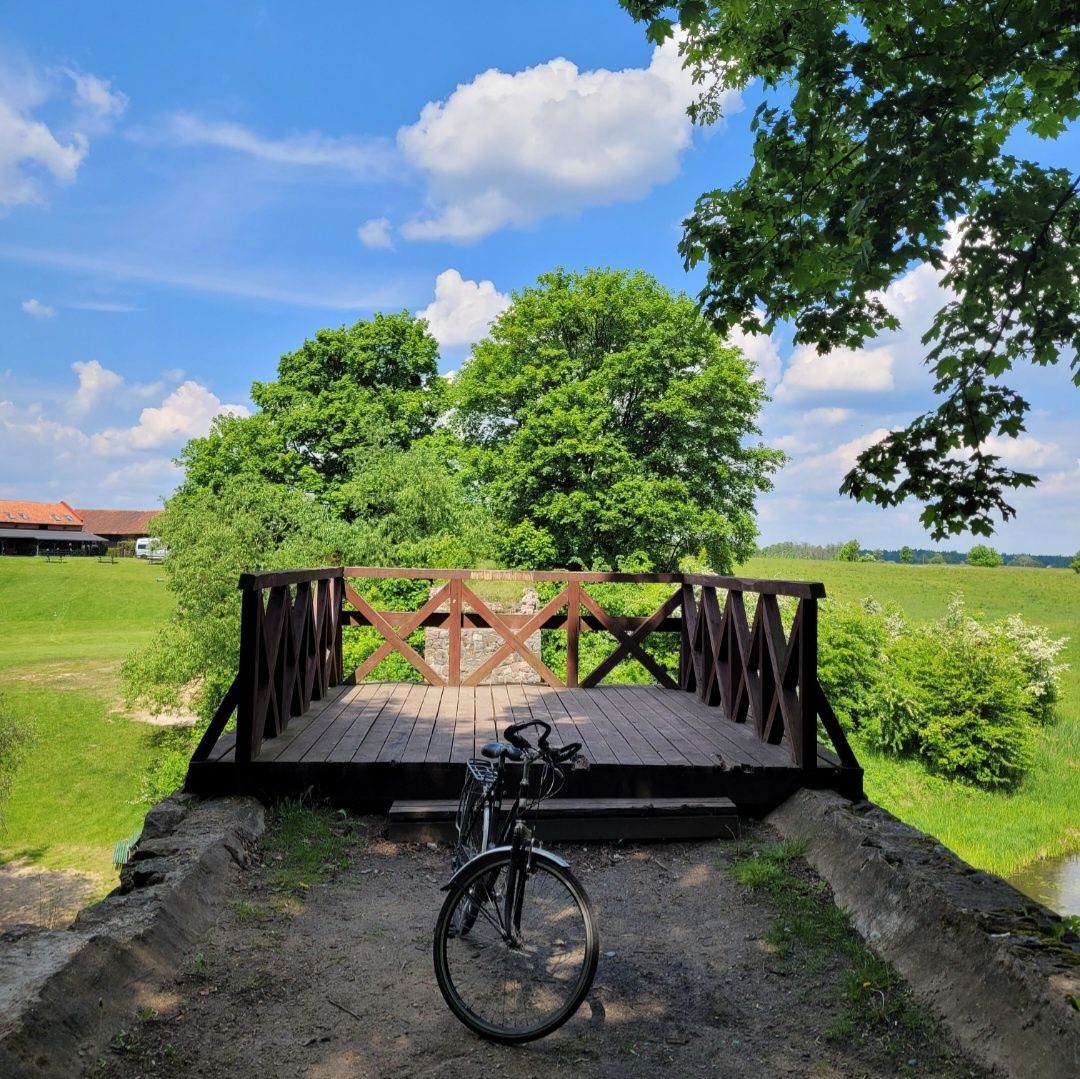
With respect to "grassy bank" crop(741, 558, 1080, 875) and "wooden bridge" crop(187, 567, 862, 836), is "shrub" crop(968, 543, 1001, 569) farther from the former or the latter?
"wooden bridge" crop(187, 567, 862, 836)

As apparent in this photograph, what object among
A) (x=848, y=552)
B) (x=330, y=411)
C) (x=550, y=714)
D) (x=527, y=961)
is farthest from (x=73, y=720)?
(x=848, y=552)

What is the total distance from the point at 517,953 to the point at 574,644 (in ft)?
18.5

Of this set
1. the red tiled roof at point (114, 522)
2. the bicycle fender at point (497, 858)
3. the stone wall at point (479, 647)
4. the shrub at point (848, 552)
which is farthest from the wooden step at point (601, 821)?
the red tiled roof at point (114, 522)

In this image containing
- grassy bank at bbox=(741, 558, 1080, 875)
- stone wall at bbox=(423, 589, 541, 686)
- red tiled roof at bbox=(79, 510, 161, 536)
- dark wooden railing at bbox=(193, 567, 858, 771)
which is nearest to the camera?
dark wooden railing at bbox=(193, 567, 858, 771)

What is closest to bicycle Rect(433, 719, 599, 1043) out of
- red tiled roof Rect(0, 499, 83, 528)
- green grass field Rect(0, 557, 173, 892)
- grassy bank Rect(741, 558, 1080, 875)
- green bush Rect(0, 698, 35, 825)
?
grassy bank Rect(741, 558, 1080, 875)

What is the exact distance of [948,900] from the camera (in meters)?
3.47

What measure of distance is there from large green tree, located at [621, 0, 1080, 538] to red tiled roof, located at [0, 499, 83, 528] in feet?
251

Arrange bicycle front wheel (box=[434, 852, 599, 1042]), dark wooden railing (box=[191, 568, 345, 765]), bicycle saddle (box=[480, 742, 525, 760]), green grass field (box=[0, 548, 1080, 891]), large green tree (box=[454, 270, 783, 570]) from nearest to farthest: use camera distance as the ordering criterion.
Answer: bicycle front wheel (box=[434, 852, 599, 1042]) → bicycle saddle (box=[480, 742, 525, 760]) → dark wooden railing (box=[191, 568, 345, 765]) → green grass field (box=[0, 548, 1080, 891]) → large green tree (box=[454, 270, 783, 570])

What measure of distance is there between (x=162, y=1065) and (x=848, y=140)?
5750mm

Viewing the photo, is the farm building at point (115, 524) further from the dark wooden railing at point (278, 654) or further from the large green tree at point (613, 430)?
the dark wooden railing at point (278, 654)

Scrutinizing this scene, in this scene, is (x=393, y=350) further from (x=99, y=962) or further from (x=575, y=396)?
(x=99, y=962)

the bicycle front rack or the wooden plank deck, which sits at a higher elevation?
the bicycle front rack

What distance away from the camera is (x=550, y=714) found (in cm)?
693

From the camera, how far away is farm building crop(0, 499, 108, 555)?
65.1 m
